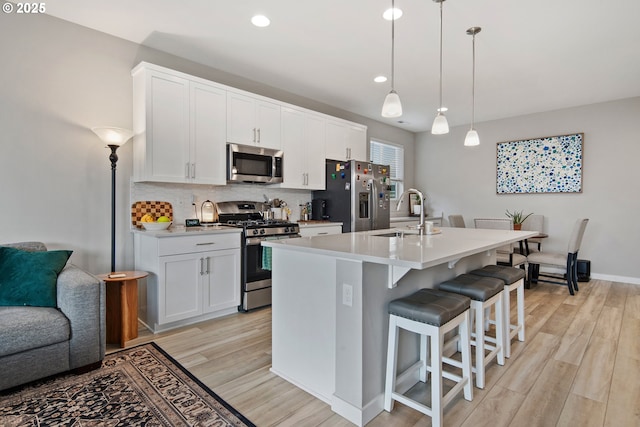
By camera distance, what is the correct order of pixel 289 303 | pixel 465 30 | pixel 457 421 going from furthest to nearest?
1. pixel 465 30
2. pixel 289 303
3. pixel 457 421

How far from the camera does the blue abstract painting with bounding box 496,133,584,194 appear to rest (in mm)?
5141

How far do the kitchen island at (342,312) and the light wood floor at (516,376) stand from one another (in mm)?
130

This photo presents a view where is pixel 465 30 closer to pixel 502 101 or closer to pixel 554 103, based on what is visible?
pixel 502 101

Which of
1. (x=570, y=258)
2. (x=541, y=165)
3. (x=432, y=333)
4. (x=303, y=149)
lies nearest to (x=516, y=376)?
(x=432, y=333)

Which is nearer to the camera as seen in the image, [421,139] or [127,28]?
[127,28]

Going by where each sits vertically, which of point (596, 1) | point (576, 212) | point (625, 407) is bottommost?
point (625, 407)

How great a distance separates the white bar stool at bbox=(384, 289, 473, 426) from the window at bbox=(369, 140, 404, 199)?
4.51 meters

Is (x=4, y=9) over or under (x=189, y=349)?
over

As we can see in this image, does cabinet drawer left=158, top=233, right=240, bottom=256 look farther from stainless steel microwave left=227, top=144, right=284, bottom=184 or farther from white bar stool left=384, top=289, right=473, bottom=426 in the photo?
white bar stool left=384, top=289, right=473, bottom=426

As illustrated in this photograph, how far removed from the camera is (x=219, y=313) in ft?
10.7

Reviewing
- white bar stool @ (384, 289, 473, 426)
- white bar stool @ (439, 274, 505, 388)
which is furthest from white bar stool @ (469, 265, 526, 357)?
white bar stool @ (384, 289, 473, 426)

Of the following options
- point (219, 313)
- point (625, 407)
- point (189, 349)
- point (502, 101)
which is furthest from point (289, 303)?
point (502, 101)

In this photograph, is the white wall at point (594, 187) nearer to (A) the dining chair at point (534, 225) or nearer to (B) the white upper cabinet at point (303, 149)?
(A) the dining chair at point (534, 225)

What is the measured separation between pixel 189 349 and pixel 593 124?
6167mm
